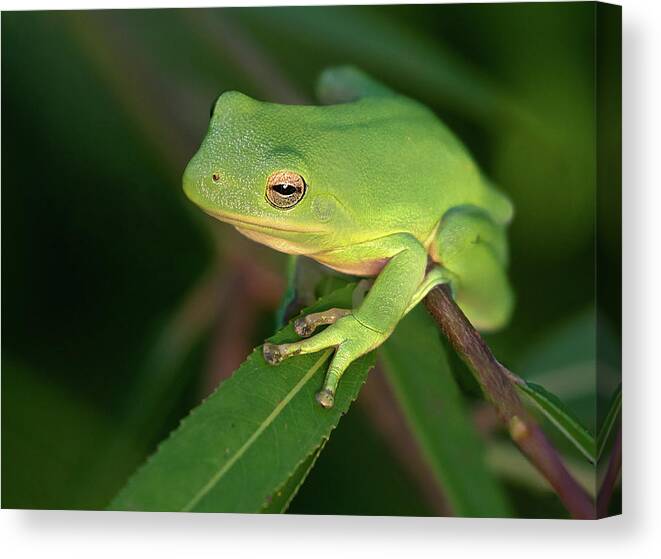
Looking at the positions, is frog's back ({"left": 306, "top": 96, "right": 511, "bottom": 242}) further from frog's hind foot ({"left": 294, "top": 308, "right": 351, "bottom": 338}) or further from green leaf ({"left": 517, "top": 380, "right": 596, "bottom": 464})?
green leaf ({"left": 517, "top": 380, "right": 596, "bottom": 464})

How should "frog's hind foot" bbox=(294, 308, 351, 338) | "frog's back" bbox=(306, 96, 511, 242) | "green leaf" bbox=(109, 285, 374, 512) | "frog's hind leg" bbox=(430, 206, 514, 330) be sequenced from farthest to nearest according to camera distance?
"frog's hind leg" bbox=(430, 206, 514, 330) < "frog's back" bbox=(306, 96, 511, 242) < "frog's hind foot" bbox=(294, 308, 351, 338) < "green leaf" bbox=(109, 285, 374, 512)

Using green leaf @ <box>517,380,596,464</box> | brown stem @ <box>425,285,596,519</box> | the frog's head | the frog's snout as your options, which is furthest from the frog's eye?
green leaf @ <box>517,380,596,464</box>

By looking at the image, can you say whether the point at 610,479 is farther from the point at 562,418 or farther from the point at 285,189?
the point at 285,189

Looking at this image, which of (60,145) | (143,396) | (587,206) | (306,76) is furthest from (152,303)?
(587,206)

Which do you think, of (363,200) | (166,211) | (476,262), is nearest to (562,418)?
(476,262)

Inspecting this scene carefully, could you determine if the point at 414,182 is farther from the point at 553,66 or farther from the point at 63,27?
the point at 63,27

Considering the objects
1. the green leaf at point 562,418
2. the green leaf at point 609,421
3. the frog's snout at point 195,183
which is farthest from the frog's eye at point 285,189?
the green leaf at point 609,421
